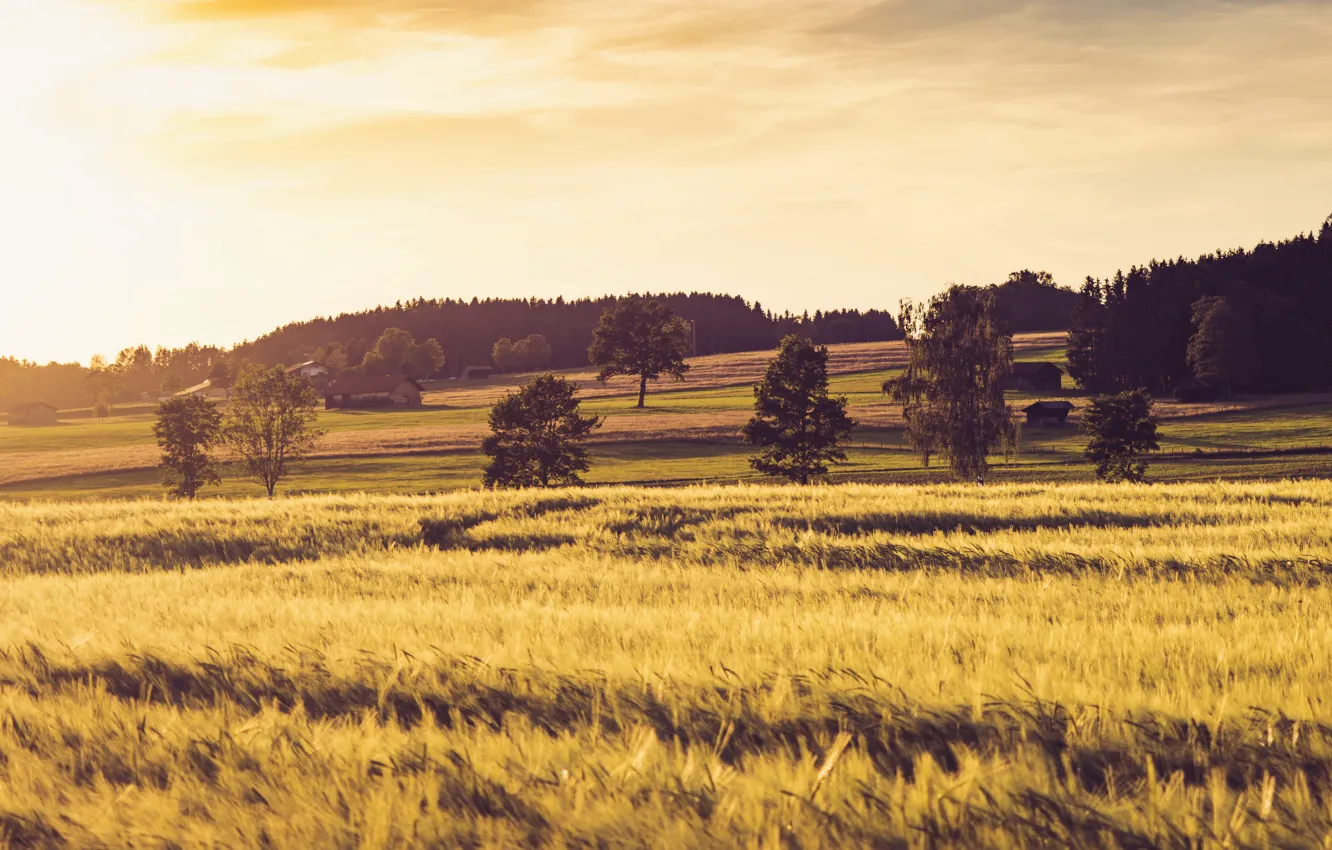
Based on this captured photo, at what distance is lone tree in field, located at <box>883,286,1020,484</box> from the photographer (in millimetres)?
45656

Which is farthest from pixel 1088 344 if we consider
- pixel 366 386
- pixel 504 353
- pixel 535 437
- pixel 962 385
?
pixel 504 353

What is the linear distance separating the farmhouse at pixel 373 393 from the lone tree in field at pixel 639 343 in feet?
113

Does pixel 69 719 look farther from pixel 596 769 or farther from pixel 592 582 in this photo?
pixel 592 582

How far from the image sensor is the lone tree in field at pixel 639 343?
108 m

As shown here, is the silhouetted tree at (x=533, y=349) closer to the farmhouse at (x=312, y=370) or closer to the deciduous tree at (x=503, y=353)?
the deciduous tree at (x=503, y=353)

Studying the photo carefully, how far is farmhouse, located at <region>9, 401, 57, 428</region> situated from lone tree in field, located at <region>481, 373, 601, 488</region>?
404 ft

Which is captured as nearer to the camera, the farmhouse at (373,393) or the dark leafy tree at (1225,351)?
the dark leafy tree at (1225,351)

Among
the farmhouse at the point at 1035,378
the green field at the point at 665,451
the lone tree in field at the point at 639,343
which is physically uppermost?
the lone tree in field at the point at 639,343

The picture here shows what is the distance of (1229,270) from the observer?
128m

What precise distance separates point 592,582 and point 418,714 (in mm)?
5162

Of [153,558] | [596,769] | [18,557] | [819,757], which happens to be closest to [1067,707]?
[819,757]

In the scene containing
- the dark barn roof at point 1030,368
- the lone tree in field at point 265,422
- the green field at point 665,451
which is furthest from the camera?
the dark barn roof at point 1030,368

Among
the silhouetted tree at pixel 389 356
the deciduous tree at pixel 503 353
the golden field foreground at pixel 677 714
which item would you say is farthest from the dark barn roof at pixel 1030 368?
the golden field foreground at pixel 677 714

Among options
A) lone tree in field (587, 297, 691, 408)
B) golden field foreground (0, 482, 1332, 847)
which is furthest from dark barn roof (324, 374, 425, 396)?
golden field foreground (0, 482, 1332, 847)
